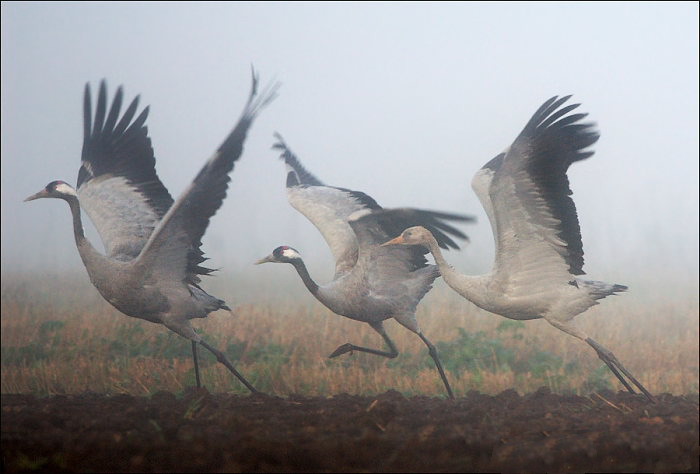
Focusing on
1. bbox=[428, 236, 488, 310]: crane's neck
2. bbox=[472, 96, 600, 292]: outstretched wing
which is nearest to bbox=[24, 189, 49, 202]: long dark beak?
bbox=[428, 236, 488, 310]: crane's neck

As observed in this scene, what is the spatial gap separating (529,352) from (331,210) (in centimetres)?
282

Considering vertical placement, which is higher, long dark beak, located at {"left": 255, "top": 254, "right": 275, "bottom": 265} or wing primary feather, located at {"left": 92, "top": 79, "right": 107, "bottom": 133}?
wing primary feather, located at {"left": 92, "top": 79, "right": 107, "bottom": 133}

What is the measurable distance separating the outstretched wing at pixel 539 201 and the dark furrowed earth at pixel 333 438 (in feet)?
3.46

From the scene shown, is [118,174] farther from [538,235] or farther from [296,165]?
[538,235]

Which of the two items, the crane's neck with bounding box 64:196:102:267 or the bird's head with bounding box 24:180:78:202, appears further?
the bird's head with bounding box 24:180:78:202

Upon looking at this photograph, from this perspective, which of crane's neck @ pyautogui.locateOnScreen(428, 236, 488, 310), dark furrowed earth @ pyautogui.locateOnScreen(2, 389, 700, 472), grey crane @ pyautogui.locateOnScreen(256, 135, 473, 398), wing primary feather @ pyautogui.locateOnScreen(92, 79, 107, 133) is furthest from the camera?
wing primary feather @ pyautogui.locateOnScreen(92, 79, 107, 133)

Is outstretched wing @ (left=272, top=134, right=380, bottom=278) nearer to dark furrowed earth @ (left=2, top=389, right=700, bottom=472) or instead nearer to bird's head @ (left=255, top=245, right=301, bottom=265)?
bird's head @ (left=255, top=245, right=301, bottom=265)

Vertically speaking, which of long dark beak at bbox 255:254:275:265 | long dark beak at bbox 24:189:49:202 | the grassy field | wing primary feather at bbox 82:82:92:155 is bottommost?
the grassy field

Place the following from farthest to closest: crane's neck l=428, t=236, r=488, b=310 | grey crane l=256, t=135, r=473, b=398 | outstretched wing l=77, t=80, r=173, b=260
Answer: outstretched wing l=77, t=80, r=173, b=260 < grey crane l=256, t=135, r=473, b=398 < crane's neck l=428, t=236, r=488, b=310

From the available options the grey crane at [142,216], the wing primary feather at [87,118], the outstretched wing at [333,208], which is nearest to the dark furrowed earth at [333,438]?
the grey crane at [142,216]

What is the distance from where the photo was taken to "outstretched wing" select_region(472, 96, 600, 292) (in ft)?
14.0

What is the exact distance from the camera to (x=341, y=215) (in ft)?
17.9

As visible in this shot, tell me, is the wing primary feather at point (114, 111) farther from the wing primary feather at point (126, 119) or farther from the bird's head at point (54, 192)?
the bird's head at point (54, 192)

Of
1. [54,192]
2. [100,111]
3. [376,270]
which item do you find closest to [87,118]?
[100,111]
